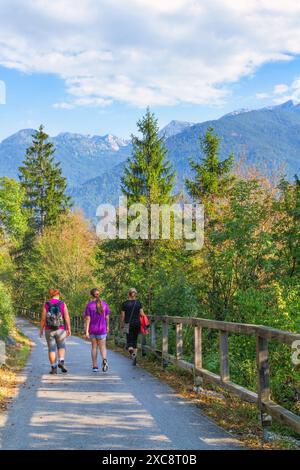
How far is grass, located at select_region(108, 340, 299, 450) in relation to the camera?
5.74 meters

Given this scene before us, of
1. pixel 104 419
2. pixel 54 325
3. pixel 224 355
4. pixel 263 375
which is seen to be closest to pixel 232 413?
pixel 224 355

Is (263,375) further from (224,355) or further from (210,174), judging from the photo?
(210,174)

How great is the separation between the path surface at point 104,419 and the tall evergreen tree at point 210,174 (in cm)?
2349

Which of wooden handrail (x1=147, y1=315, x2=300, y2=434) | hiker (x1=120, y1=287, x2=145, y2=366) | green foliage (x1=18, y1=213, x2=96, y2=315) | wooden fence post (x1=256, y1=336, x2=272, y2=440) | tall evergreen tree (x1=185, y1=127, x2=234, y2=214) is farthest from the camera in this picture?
green foliage (x1=18, y1=213, x2=96, y2=315)

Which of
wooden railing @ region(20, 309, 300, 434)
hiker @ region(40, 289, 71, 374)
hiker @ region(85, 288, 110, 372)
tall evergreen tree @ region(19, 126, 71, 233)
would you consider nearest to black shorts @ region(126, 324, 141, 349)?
Answer: hiker @ region(85, 288, 110, 372)

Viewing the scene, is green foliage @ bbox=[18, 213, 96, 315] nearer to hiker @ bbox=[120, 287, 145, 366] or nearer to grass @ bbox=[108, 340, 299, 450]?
hiker @ bbox=[120, 287, 145, 366]

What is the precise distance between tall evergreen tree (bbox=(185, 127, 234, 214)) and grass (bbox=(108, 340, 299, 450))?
879 inches

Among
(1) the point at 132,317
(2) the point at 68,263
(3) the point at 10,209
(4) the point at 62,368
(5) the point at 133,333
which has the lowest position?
(4) the point at 62,368

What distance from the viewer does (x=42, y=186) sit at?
61.8 m

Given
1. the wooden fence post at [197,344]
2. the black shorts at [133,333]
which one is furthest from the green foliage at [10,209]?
the wooden fence post at [197,344]

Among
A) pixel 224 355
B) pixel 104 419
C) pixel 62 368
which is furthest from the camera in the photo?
pixel 62 368

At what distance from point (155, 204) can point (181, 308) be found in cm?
1174

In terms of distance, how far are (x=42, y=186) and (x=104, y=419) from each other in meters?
56.9

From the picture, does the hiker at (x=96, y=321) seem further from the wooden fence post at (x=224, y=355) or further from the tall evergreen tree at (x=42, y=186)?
the tall evergreen tree at (x=42, y=186)
